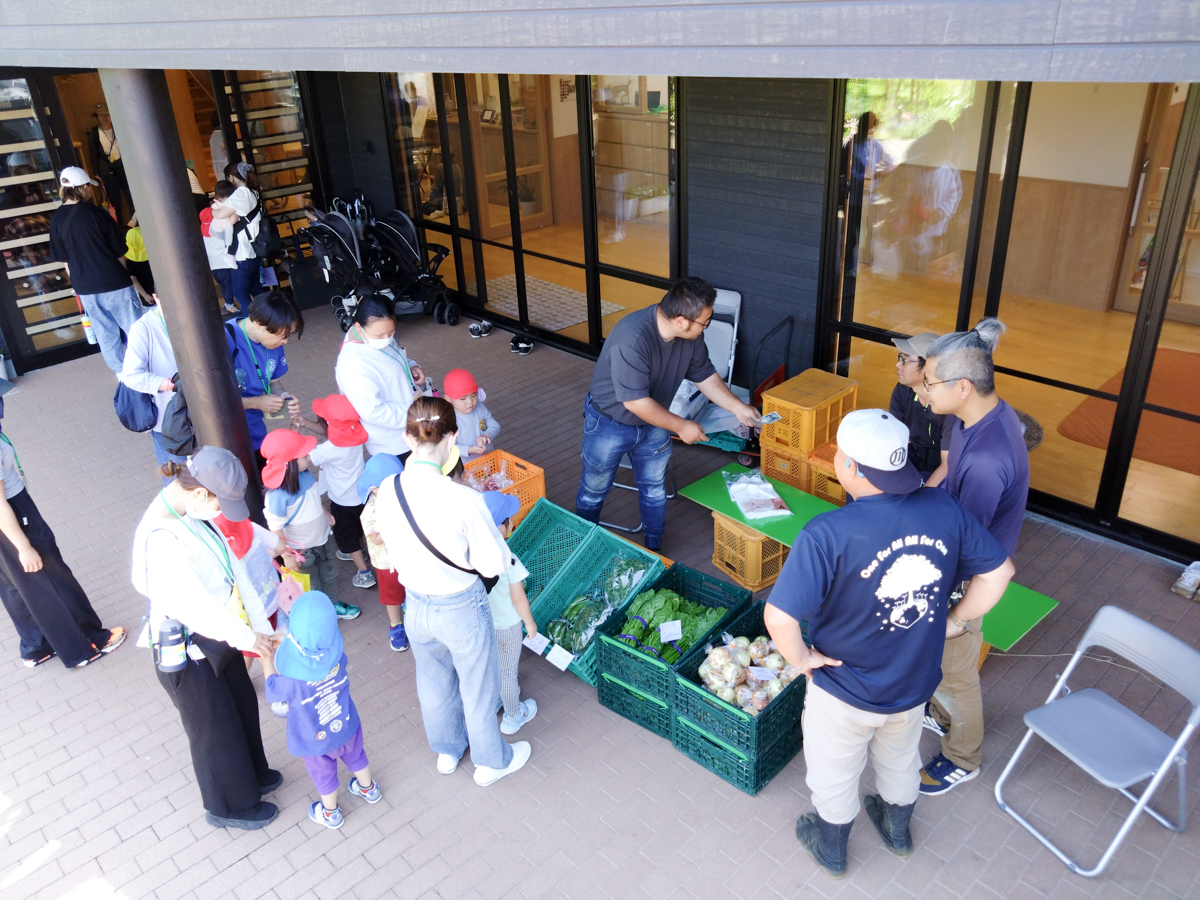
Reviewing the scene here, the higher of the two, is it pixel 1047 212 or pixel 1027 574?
pixel 1047 212

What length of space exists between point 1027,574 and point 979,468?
8.16 feet

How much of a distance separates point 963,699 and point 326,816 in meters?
2.99

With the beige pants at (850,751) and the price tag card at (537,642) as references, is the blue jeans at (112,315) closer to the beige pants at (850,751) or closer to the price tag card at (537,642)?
the price tag card at (537,642)

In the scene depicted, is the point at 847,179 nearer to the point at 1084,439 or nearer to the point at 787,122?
the point at 787,122

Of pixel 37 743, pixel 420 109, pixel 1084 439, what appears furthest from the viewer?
pixel 420 109

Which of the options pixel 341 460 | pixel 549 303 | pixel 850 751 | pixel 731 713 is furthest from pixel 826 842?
pixel 549 303

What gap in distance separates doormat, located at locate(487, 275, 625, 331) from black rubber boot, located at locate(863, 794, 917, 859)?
586 cm

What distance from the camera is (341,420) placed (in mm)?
5008

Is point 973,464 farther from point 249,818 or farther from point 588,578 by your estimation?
point 249,818

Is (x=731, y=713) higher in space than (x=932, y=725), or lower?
higher

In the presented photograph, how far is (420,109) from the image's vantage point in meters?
9.91

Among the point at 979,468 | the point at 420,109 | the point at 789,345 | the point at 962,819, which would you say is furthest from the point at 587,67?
the point at 420,109

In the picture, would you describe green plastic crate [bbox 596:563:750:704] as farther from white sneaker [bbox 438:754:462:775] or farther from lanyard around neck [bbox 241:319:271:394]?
lanyard around neck [bbox 241:319:271:394]

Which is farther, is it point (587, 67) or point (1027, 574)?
point (1027, 574)
